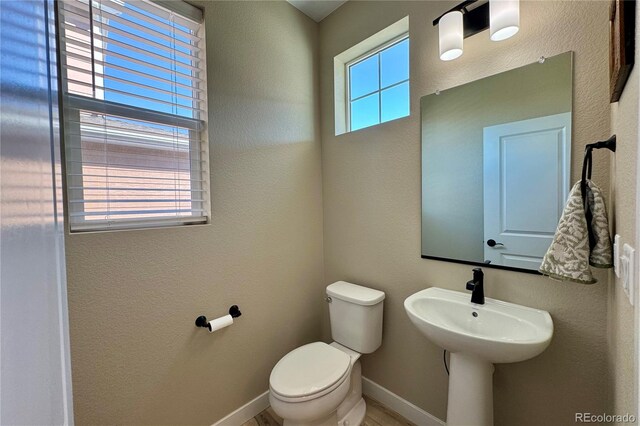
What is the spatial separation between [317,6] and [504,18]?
130cm

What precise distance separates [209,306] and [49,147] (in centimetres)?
119

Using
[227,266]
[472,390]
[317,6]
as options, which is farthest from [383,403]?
[317,6]

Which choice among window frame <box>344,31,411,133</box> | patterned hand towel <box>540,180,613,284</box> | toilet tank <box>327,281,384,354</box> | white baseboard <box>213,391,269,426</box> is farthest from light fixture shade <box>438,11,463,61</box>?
white baseboard <box>213,391,269,426</box>

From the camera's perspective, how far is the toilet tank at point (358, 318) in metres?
1.58

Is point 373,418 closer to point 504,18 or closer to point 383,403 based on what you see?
point 383,403

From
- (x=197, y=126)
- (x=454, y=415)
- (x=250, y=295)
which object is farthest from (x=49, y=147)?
(x=454, y=415)

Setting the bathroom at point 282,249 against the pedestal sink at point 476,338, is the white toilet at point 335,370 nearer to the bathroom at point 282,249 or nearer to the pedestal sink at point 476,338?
the bathroom at point 282,249

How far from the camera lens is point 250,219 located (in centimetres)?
163

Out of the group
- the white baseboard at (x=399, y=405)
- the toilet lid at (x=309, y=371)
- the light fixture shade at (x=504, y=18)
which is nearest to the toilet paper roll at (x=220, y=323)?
the toilet lid at (x=309, y=371)

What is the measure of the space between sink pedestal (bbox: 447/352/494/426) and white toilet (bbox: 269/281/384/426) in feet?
1.71

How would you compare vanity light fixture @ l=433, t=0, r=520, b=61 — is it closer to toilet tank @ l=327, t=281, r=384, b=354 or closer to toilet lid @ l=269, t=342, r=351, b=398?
toilet tank @ l=327, t=281, r=384, b=354

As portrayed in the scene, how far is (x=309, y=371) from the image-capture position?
138cm

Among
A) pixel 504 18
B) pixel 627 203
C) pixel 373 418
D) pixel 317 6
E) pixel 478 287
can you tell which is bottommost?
pixel 373 418

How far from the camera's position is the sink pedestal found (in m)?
1.13
